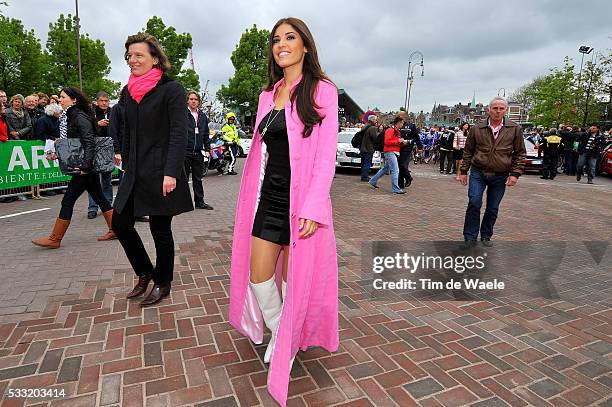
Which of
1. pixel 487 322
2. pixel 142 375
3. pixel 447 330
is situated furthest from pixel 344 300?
pixel 142 375

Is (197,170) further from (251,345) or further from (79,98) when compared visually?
(251,345)

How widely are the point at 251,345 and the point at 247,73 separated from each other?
45.9 meters

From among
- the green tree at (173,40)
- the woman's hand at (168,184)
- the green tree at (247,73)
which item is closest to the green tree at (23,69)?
the green tree at (173,40)

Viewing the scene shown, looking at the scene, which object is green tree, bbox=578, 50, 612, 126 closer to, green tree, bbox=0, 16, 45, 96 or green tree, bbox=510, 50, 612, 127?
green tree, bbox=510, 50, 612, 127

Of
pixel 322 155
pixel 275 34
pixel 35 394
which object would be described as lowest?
pixel 35 394

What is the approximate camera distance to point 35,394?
217 cm

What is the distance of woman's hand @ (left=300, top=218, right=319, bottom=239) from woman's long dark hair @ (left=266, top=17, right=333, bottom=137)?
0.45 m

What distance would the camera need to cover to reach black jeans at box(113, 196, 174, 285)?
3.12 m

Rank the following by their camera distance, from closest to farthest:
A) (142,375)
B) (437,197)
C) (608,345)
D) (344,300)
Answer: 1. (142,375)
2. (608,345)
3. (344,300)
4. (437,197)

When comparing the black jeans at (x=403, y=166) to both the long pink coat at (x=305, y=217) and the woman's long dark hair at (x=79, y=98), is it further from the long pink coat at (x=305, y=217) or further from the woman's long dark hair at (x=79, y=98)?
the long pink coat at (x=305, y=217)

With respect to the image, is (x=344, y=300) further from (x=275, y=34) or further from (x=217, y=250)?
(x=275, y=34)

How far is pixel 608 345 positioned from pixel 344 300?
1.95 metres

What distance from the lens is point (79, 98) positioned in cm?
475

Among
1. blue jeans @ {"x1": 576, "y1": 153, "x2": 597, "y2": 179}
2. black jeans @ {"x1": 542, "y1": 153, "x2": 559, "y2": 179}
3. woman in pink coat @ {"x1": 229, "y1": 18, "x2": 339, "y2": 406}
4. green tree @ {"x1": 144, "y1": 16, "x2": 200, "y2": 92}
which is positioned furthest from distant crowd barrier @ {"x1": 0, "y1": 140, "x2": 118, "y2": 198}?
green tree @ {"x1": 144, "y1": 16, "x2": 200, "y2": 92}
